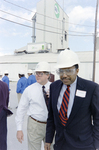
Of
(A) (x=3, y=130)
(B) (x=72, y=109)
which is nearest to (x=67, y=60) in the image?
(B) (x=72, y=109)

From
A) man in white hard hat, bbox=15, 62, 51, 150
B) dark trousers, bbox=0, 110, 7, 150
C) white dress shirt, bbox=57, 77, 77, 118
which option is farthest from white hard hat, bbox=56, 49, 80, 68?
dark trousers, bbox=0, 110, 7, 150

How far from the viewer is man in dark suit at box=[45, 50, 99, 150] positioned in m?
1.22

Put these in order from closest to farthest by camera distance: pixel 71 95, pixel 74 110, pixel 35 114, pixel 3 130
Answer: pixel 74 110
pixel 71 95
pixel 35 114
pixel 3 130

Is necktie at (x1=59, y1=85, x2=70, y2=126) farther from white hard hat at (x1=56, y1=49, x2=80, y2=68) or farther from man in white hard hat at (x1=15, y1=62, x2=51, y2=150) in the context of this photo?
man in white hard hat at (x1=15, y1=62, x2=51, y2=150)

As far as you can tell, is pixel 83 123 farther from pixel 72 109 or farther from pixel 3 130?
pixel 3 130

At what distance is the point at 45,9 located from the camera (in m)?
32.8

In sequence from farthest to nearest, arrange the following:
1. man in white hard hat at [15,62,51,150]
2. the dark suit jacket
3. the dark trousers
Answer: the dark trousers, man in white hard hat at [15,62,51,150], the dark suit jacket

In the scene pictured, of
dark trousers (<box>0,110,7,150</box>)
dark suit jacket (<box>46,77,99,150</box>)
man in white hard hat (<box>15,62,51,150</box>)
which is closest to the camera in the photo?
dark suit jacket (<box>46,77,99,150</box>)

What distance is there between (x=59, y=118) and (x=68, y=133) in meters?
0.17

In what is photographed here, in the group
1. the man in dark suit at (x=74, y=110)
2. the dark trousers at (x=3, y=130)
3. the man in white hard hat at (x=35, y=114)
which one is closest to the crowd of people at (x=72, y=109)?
the man in dark suit at (x=74, y=110)

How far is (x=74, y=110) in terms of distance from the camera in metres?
1.22

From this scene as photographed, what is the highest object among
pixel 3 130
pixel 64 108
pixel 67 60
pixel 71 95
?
pixel 67 60

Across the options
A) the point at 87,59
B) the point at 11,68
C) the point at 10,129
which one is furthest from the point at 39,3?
the point at 10,129

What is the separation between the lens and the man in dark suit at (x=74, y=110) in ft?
4.01
